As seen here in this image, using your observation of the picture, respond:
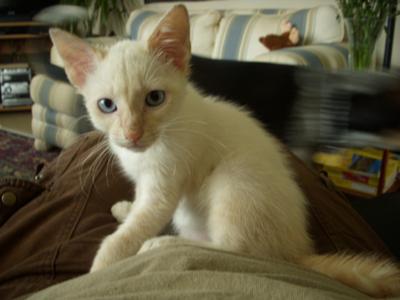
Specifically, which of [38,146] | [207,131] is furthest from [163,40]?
[38,146]

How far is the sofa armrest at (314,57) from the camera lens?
190cm

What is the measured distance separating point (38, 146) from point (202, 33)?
5.23 ft

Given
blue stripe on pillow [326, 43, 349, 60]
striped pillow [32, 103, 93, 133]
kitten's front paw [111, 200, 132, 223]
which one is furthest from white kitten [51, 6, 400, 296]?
striped pillow [32, 103, 93, 133]

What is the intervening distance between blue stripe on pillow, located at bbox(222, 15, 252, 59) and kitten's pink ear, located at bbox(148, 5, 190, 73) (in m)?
2.24

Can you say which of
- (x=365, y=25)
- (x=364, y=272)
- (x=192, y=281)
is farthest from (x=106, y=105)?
(x=365, y=25)

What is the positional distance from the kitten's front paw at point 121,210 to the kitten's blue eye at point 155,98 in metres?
0.31

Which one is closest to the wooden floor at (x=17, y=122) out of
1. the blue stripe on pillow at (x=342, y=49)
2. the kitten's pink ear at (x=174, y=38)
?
the blue stripe on pillow at (x=342, y=49)

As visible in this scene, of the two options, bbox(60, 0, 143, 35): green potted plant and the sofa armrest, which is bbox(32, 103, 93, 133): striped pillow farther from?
the sofa armrest

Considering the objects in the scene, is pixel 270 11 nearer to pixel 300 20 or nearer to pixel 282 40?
pixel 300 20

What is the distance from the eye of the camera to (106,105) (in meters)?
0.80

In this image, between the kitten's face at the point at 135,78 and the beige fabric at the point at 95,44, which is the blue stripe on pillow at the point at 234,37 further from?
the kitten's face at the point at 135,78

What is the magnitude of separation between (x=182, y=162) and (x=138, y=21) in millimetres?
3126

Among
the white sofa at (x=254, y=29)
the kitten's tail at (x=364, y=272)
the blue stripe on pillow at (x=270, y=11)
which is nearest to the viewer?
the kitten's tail at (x=364, y=272)

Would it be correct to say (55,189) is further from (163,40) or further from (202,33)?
(202,33)
